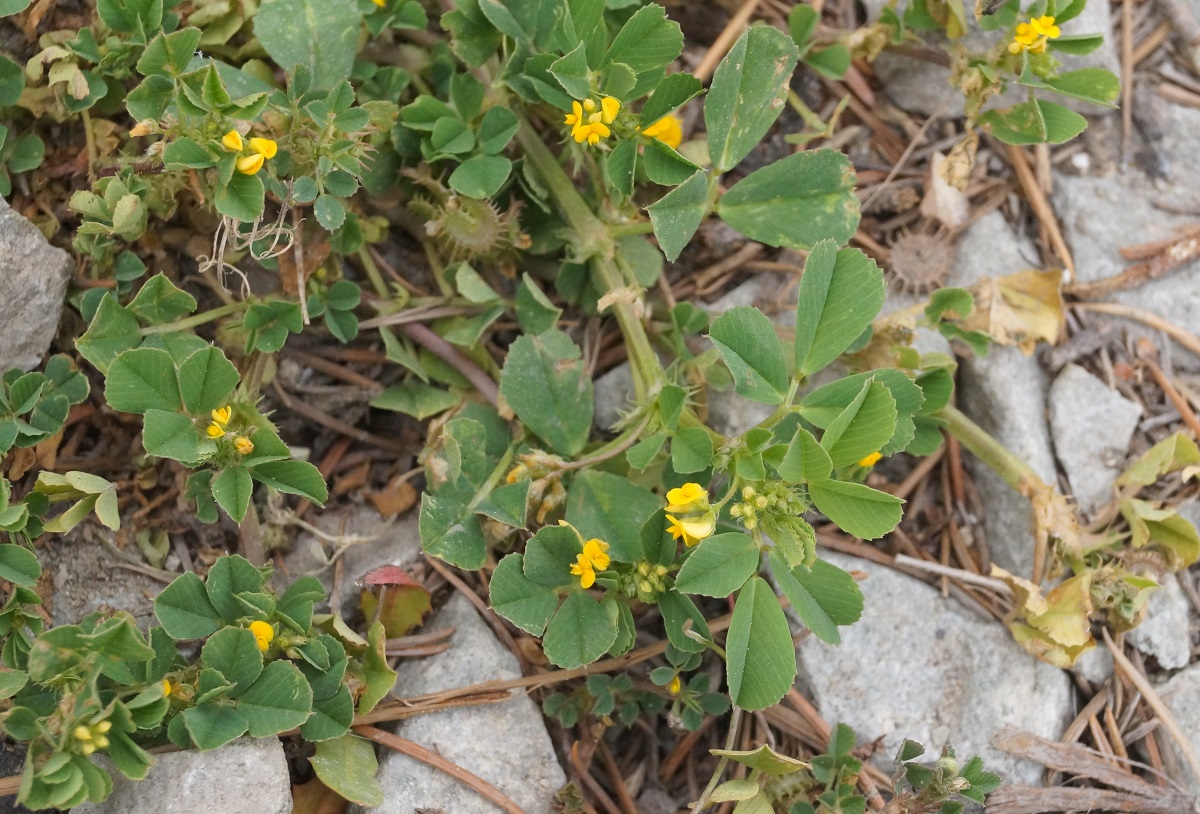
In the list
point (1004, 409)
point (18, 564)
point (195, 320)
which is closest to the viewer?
point (18, 564)

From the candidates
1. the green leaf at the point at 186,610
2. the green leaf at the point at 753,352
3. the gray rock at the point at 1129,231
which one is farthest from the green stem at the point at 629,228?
the gray rock at the point at 1129,231

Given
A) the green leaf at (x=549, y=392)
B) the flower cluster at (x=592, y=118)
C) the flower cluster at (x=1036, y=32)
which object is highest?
the flower cluster at (x=1036, y=32)

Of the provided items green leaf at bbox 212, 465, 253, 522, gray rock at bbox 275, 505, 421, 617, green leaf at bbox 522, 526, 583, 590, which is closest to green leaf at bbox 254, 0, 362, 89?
green leaf at bbox 212, 465, 253, 522

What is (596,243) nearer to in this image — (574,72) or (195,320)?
(574,72)

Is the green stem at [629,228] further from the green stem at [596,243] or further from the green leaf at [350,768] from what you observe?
the green leaf at [350,768]

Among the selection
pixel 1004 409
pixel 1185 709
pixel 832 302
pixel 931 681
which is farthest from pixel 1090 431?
pixel 832 302

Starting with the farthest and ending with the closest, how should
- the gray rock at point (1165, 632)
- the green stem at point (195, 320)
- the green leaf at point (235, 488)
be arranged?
1. the gray rock at point (1165, 632)
2. the green stem at point (195, 320)
3. the green leaf at point (235, 488)
